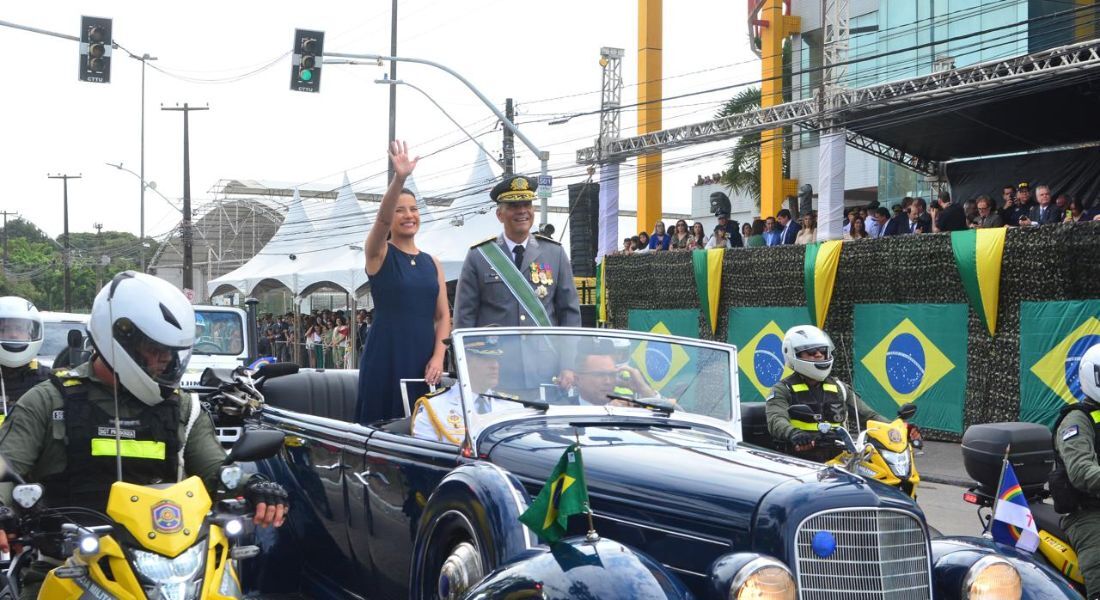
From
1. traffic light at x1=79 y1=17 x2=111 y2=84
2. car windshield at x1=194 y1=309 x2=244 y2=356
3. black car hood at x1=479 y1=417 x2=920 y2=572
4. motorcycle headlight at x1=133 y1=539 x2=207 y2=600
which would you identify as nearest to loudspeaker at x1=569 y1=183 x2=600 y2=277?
traffic light at x1=79 y1=17 x2=111 y2=84

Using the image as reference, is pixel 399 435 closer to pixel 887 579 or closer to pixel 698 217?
pixel 887 579

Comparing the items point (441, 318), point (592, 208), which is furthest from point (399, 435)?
point (592, 208)

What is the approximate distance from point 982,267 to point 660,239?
8868mm

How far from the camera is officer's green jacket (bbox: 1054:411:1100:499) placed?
5.07m

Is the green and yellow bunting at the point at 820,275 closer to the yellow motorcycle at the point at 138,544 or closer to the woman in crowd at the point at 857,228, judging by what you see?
the woman in crowd at the point at 857,228

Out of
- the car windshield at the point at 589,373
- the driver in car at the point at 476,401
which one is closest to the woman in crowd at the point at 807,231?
the car windshield at the point at 589,373

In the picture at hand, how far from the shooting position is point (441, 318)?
6.64m

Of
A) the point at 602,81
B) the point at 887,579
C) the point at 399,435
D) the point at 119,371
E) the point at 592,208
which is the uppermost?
the point at 602,81

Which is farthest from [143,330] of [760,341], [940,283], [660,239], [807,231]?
[660,239]

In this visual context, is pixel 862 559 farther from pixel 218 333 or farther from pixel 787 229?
pixel 787 229

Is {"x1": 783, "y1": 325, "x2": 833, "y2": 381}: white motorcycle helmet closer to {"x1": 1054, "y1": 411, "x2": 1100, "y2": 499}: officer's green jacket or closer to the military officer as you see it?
the military officer

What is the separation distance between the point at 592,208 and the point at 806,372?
73.0ft

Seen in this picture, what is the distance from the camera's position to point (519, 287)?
648cm

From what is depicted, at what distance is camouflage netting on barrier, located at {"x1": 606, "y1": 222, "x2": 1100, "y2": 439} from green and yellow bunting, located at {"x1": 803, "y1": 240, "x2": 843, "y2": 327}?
0.11 m
